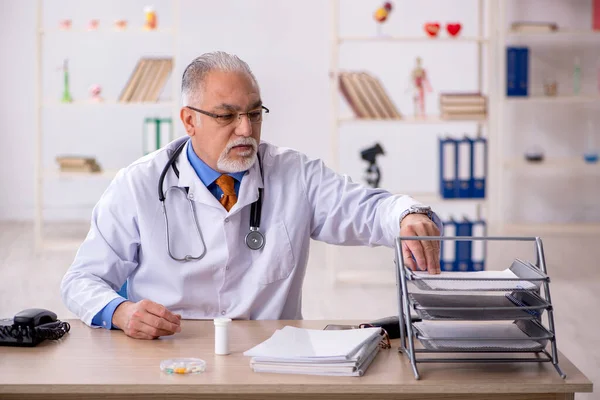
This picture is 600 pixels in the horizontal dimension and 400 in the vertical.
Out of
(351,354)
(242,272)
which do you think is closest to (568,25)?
(242,272)

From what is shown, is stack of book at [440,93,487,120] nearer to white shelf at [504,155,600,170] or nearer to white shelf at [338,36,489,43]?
white shelf at [338,36,489,43]

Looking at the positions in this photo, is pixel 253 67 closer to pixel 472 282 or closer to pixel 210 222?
pixel 210 222

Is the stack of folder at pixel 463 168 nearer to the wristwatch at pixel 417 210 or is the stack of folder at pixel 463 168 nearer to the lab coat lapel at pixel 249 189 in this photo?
the lab coat lapel at pixel 249 189

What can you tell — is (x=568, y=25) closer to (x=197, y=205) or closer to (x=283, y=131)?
(x=283, y=131)

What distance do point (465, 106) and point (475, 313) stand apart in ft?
12.5

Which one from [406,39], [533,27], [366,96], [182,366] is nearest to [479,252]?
[366,96]

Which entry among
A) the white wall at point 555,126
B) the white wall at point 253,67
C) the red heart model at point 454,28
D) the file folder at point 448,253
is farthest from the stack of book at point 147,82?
the white wall at point 555,126

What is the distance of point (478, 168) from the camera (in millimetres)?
5336

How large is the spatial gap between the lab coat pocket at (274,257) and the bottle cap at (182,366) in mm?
578

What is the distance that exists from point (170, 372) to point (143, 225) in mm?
666

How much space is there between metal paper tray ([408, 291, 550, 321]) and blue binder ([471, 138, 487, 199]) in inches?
141

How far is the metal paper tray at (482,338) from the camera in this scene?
1688 mm

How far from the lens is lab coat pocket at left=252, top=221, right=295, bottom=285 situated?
89.7 inches

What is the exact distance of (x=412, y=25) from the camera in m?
6.99
